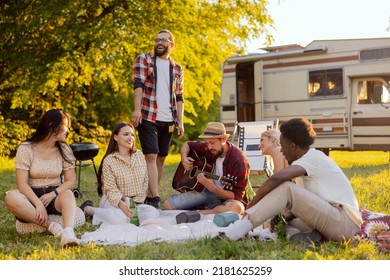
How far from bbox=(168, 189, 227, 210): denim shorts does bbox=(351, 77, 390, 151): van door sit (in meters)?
6.61

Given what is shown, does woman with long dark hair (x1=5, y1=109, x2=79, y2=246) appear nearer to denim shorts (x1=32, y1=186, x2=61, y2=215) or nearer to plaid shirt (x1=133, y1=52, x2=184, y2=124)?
denim shorts (x1=32, y1=186, x2=61, y2=215)

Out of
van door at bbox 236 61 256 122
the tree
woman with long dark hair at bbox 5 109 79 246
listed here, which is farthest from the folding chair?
the tree

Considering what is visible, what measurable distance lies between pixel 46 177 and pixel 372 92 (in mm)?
8448

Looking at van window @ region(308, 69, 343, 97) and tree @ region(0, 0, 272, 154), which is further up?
tree @ region(0, 0, 272, 154)

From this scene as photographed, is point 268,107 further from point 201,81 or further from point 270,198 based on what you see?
point 270,198

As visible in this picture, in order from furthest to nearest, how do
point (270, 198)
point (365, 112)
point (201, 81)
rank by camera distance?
point (201, 81), point (365, 112), point (270, 198)

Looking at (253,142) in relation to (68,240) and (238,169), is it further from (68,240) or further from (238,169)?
(68,240)

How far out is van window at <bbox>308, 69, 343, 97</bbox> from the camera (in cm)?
1150

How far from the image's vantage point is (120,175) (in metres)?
5.02

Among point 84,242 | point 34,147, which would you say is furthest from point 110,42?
point 84,242

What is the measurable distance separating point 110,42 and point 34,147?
8.95m

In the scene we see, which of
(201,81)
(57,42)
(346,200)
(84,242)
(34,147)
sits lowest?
(84,242)

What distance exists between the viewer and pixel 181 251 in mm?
3498

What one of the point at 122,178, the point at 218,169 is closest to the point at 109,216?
the point at 122,178
